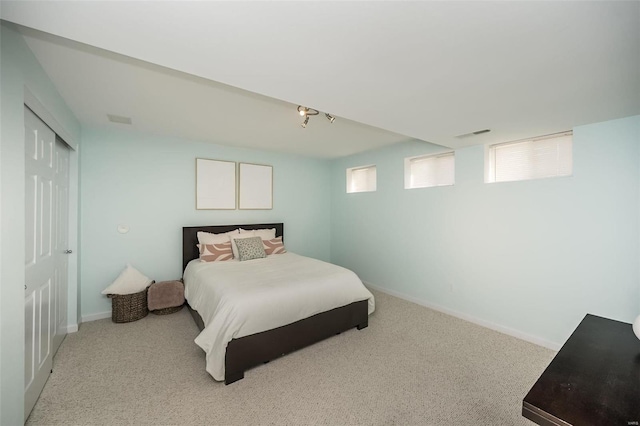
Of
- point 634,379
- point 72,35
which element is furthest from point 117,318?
point 634,379

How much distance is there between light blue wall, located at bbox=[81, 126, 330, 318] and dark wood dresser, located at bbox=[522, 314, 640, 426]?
407 centimetres

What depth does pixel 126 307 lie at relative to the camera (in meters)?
3.18

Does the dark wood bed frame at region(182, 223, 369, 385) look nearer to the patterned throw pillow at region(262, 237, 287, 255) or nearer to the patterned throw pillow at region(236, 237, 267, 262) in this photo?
the patterned throw pillow at region(236, 237, 267, 262)

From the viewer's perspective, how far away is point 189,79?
6.67 ft

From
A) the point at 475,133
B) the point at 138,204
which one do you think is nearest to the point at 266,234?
the point at 138,204

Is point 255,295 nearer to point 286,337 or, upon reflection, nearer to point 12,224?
point 286,337

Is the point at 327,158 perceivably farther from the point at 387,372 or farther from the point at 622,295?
the point at 622,295

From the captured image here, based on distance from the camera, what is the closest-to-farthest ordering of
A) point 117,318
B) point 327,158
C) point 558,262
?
1. point 558,262
2. point 117,318
3. point 327,158

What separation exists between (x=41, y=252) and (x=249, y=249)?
2.10 meters

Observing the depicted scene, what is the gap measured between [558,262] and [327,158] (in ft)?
12.3

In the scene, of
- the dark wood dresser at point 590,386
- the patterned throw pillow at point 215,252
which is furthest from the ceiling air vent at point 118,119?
the dark wood dresser at point 590,386

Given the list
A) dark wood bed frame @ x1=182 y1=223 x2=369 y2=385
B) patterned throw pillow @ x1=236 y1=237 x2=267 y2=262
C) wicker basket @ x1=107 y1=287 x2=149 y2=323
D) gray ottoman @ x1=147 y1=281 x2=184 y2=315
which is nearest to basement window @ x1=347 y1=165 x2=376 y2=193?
patterned throw pillow @ x1=236 y1=237 x2=267 y2=262

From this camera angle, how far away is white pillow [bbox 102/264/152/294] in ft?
10.5

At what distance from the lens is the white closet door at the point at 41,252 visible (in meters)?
1.75
